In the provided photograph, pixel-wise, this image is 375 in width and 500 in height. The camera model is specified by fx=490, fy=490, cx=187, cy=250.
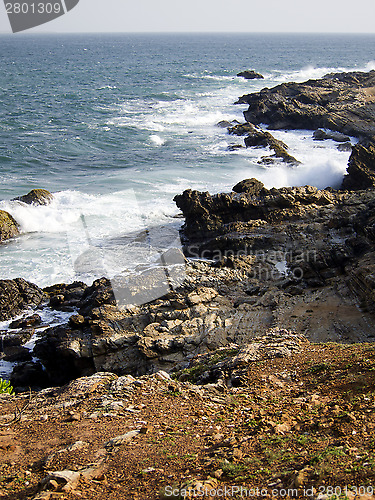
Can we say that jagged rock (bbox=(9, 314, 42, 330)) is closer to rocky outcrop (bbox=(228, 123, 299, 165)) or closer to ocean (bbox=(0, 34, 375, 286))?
ocean (bbox=(0, 34, 375, 286))

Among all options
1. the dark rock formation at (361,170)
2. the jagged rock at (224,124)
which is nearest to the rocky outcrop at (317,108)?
the jagged rock at (224,124)

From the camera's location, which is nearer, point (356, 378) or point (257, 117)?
point (356, 378)

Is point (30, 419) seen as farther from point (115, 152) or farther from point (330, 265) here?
point (115, 152)

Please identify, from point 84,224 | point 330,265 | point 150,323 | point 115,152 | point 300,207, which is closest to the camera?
point 150,323

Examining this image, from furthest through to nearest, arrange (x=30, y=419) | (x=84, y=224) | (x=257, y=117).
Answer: (x=257, y=117) < (x=84, y=224) < (x=30, y=419)

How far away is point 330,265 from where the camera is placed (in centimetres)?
1633

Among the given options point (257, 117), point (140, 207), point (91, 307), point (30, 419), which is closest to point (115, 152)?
point (140, 207)

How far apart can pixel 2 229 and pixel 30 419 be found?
636 inches

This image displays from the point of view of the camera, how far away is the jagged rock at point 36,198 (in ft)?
84.7

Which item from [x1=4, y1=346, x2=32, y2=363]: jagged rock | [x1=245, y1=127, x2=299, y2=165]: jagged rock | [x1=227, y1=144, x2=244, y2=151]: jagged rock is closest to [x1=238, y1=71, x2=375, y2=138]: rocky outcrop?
[x1=245, y1=127, x2=299, y2=165]: jagged rock

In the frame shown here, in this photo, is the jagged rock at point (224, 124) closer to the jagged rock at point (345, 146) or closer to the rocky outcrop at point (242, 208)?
the jagged rock at point (345, 146)

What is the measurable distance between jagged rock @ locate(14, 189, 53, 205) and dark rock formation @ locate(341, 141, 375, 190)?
16.0 meters

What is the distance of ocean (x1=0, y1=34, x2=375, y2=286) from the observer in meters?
22.0

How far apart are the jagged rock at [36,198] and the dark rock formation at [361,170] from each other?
52.6 feet
